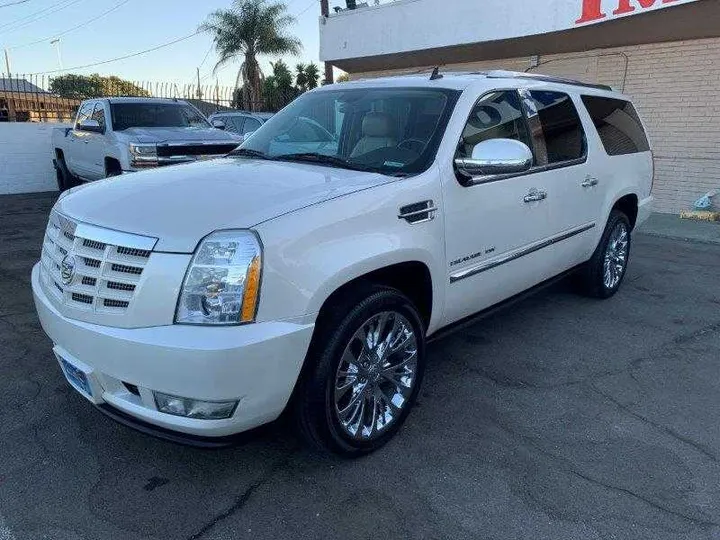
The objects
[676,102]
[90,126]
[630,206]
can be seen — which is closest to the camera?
[630,206]

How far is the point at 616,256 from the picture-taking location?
5449 millimetres

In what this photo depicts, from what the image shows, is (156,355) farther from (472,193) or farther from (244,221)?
(472,193)

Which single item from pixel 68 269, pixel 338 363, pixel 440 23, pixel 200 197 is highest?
pixel 440 23

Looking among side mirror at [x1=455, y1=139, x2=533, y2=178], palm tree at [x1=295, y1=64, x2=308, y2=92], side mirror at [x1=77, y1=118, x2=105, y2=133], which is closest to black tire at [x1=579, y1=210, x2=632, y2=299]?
side mirror at [x1=455, y1=139, x2=533, y2=178]

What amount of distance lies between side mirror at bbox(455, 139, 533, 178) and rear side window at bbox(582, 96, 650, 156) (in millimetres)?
1963

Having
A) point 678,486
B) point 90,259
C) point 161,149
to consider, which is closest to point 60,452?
point 90,259

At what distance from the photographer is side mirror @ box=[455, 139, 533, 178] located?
10.4 feet

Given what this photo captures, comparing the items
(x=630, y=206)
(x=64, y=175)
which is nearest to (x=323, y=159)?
(x=630, y=206)

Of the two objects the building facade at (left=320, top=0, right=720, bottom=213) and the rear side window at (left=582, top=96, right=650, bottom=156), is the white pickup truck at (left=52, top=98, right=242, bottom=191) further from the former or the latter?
the building facade at (left=320, top=0, right=720, bottom=213)

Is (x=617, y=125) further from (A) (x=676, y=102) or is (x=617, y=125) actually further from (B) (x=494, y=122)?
(A) (x=676, y=102)

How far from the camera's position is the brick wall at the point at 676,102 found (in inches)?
385

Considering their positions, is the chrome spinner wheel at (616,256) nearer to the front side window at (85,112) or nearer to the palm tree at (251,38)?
the front side window at (85,112)

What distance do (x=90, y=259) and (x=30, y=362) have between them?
1856 mm

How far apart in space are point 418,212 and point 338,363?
0.89 metres
